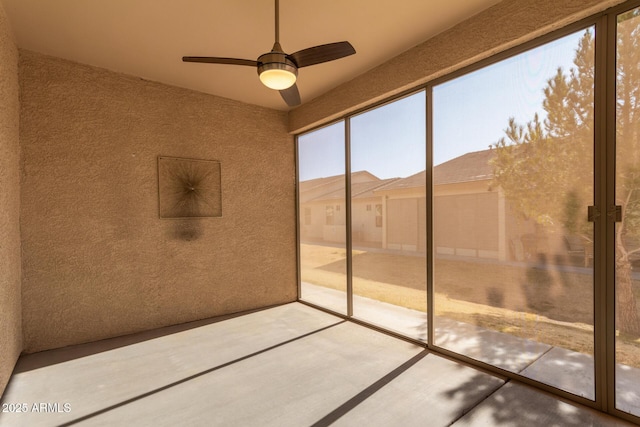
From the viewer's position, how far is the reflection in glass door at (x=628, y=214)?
1.84 metres

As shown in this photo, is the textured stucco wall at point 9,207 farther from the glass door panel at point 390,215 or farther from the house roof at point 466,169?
the house roof at point 466,169

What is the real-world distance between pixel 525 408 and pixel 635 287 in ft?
3.31

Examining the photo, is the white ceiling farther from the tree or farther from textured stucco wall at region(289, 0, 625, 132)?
the tree

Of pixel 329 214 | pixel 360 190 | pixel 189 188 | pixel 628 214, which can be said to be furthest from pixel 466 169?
pixel 189 188

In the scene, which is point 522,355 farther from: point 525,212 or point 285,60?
point 285,60

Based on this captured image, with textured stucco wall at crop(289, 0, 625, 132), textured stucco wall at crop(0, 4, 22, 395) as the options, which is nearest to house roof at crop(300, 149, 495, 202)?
textured stucco wall at crop(289, 0, 625, 132)

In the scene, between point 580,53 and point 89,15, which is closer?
point 580,53

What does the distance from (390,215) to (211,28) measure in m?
2.44

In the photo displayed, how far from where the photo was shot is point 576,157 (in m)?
2.07

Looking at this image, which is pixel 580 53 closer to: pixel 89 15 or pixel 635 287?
pixel 635 287

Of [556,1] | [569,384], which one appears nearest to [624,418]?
[569,384]

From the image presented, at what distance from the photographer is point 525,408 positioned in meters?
2.01

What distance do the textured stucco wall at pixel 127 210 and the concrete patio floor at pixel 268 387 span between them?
0.46 m

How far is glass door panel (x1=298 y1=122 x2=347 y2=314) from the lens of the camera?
405cm
